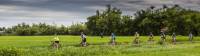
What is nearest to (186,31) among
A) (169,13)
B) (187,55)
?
(169,13)

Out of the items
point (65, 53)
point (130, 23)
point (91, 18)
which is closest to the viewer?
point (65, 53)

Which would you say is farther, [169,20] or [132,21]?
[132,21]

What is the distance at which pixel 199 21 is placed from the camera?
4178 inches

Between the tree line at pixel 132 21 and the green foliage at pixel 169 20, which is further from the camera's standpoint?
the tree line at pixel 132 21

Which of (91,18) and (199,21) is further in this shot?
(91,18)

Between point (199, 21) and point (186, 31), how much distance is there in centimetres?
549

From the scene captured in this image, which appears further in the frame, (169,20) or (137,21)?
(137,21)

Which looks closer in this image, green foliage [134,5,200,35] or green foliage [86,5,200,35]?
green foliage [134,5,200,35]

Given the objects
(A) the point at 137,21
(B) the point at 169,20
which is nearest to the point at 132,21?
(A) the point at 137,21

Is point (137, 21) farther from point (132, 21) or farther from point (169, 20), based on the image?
point (169, 20)

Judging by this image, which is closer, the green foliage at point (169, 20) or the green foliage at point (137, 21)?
the green foliage at point (169, 20)

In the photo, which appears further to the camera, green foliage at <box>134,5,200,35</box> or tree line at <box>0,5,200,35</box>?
tree line at <box>0,5,200,35</box>

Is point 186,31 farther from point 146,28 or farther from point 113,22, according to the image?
point 113,22

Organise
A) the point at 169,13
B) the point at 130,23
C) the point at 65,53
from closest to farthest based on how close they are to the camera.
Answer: the point at 65,53
the point at 169,13
the point at 130,23
